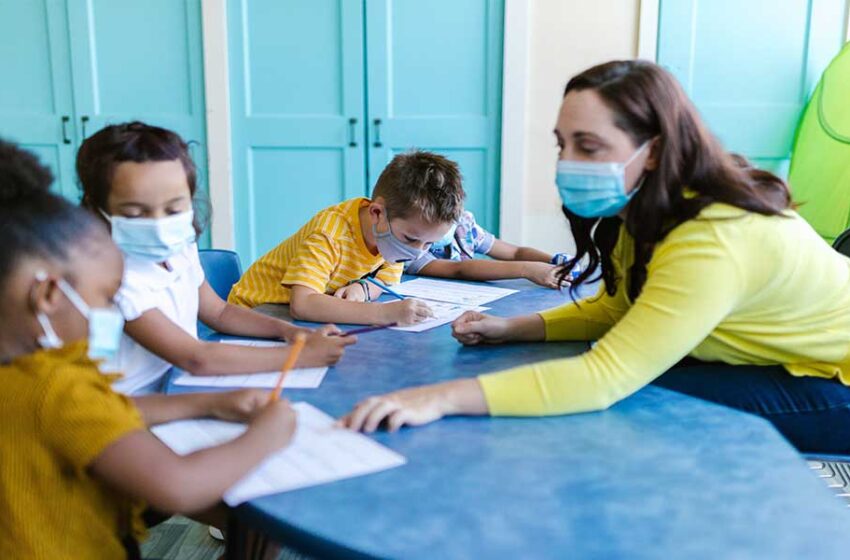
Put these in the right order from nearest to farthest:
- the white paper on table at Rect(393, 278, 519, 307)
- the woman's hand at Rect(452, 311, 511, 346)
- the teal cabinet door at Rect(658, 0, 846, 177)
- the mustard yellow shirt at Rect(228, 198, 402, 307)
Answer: the woman's hand at Rect(452, 311, 511, 346) → the mustard yellow shirt at Rect(228, 198, 402, 307) → the white paper on table at Rect(393, 278, 519, 307) → the teal cabinet door at Rect(658, 0, 846, 177)

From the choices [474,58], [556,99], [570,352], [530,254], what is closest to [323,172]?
[474,58]

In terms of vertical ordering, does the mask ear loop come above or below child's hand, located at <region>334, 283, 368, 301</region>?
above

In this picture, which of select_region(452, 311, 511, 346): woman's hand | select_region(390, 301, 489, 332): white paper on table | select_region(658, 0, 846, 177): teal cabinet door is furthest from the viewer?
select_region(658, 0, 846, 177): teal cabinet door

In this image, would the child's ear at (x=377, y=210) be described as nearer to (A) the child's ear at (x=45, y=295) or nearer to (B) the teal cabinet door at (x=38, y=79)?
(A) the child's ear at (x=45, y=295)

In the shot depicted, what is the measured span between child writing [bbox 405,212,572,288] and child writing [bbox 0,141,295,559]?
1.13 metres

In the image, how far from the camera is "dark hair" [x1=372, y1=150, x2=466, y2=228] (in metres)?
1.79

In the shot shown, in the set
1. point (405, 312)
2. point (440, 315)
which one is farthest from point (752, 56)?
point (405, 312)

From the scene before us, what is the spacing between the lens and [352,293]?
180cm

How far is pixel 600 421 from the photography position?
1038 millimetres

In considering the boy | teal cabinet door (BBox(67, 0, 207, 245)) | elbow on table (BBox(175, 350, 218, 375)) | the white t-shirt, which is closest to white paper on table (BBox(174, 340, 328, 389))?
elbow on table (BBox(175, 350, 218, 375))

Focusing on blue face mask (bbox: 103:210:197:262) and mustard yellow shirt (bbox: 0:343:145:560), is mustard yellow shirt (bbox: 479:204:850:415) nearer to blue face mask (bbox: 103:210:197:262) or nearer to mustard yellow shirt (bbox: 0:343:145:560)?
mustard yellow shirt (bbox: 0:343:145:560)

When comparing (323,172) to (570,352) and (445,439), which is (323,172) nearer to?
(570,352)

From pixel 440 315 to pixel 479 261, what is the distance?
0.55 m

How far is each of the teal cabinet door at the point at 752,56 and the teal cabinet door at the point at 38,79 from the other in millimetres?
2810
